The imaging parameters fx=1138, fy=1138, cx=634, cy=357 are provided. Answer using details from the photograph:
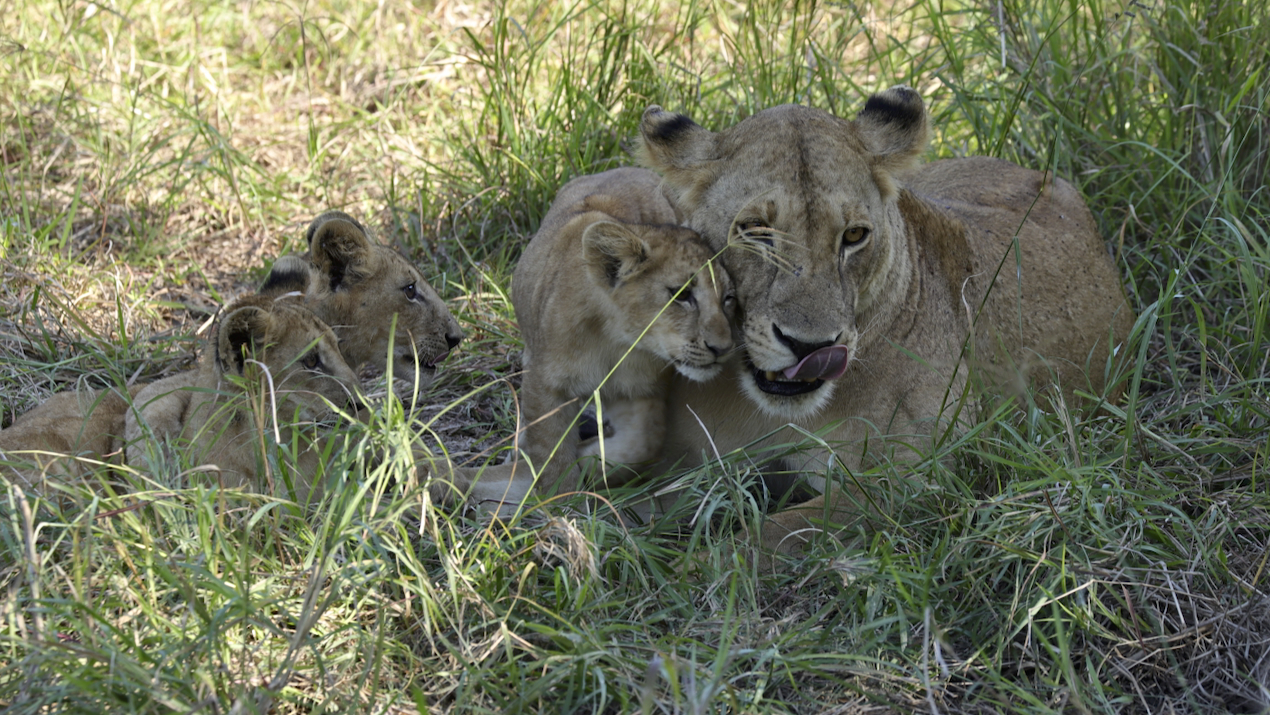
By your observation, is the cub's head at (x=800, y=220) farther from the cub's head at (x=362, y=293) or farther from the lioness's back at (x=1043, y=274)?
the cub's head at (x=362, y=293)

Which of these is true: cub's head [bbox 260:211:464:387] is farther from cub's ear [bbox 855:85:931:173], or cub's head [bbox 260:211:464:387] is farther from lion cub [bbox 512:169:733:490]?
cub's ear [bbox 855:85:931:173]

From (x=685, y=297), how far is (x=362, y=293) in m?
1.24

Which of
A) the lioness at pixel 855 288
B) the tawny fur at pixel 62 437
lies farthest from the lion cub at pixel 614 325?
the tawny fur at pixel 62 437

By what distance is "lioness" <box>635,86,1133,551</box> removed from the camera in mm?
3285

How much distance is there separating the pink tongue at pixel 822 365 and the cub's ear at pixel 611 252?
62cm

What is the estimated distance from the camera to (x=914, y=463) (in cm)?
352

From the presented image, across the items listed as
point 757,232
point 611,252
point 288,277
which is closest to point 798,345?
point 757,232

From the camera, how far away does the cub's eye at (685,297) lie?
3492mm

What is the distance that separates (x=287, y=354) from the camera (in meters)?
3.33

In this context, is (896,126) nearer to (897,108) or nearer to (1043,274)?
(897,108)

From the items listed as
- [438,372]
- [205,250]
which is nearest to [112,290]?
[205,250]

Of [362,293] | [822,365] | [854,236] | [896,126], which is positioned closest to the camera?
[822,365]

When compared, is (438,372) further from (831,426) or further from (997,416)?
(997,416)

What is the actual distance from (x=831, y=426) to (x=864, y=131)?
0.97 metres
